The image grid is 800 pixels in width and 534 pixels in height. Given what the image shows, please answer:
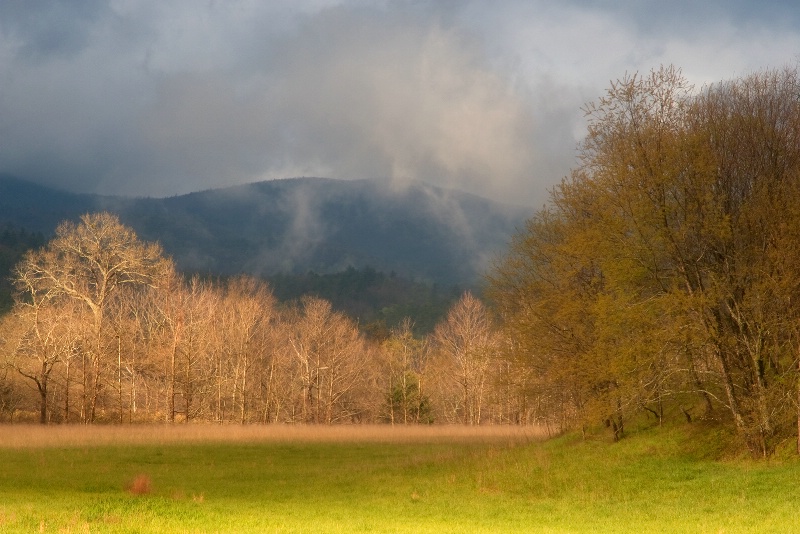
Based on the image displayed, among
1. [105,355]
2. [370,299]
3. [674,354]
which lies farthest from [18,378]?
[370,299]

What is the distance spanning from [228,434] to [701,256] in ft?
85.4

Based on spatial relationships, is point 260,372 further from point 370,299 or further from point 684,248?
point 370,299

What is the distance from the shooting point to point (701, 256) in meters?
23.9

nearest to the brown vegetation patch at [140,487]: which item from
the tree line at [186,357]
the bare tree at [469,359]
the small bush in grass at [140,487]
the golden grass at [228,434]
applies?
the small bush in grass at [140,487]

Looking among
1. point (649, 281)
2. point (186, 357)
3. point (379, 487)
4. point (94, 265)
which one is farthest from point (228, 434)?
point (649, 281)

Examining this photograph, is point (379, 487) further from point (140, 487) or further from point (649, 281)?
point (649, 281)

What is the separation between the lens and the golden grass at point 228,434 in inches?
1267

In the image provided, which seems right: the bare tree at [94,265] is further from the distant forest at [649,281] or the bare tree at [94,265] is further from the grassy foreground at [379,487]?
the grassy foreground at [379,487]

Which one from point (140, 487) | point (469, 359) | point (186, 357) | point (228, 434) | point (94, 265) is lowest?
point (140, 487)

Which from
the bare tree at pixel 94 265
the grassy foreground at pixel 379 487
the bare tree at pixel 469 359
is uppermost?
the bare tree at pixel 94 265

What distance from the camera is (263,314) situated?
205 ft

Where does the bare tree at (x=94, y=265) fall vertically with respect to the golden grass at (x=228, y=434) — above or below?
above

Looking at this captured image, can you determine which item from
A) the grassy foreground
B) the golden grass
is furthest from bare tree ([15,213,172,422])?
the grassy foreground

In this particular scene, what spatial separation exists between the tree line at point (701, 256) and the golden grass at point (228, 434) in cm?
1430
